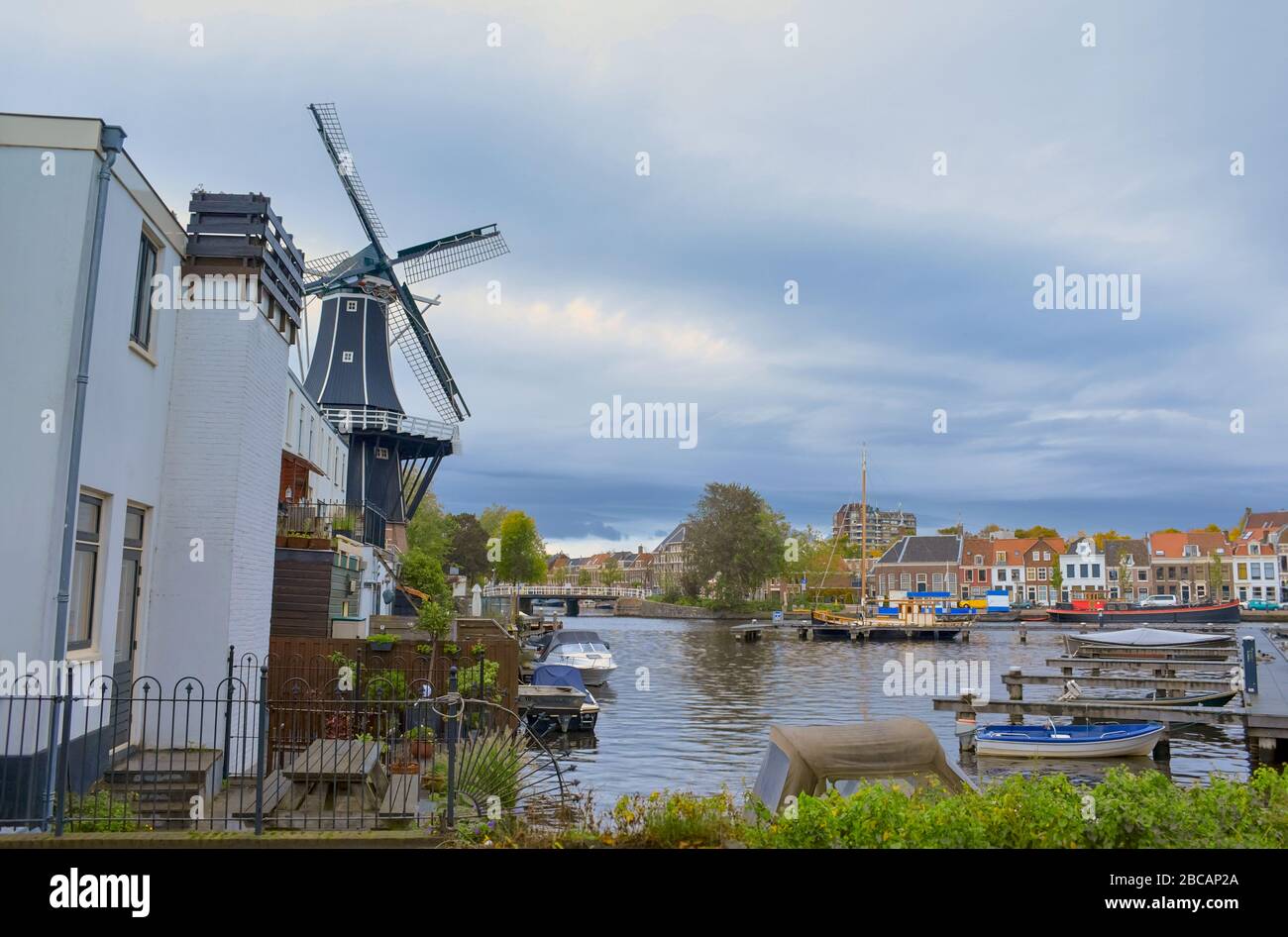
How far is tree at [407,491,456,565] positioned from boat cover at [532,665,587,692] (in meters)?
34.5

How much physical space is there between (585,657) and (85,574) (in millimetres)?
36587

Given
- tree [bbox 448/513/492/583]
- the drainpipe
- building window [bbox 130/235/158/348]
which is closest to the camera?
the drainpipe

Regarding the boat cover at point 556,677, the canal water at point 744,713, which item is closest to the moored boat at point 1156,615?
the canal water at point 744,713

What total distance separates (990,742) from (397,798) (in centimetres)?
2067

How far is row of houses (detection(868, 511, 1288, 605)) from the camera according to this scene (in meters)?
128

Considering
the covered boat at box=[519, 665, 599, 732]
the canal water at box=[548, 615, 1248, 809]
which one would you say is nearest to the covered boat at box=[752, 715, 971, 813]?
the canal water at box=[548, 615, 1248, 809]

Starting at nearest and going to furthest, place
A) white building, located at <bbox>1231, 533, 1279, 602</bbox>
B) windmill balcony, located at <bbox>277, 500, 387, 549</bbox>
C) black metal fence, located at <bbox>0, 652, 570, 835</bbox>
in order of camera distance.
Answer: black metal fence, located at <bbox>0, 652, 570, 835</bbox> → windmill balcony, located at <bbox>277, 500, 387, 549</bbox> → white building, located at <bbox>1231, 533, 1279, 602</bbox>

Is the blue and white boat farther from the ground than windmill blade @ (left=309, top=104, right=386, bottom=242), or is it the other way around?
windmill blade @ (left=309, top=104, right=386, bottom=242)

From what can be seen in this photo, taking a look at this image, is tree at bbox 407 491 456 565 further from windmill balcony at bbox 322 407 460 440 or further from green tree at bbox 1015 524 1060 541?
green tree at bbox 1015 524 1060 541

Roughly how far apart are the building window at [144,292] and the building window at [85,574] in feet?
8.12

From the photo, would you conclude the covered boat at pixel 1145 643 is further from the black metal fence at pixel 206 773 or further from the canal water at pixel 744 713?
the black metal fence at pixel 206 773

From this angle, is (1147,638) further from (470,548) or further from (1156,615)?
(470,548)
